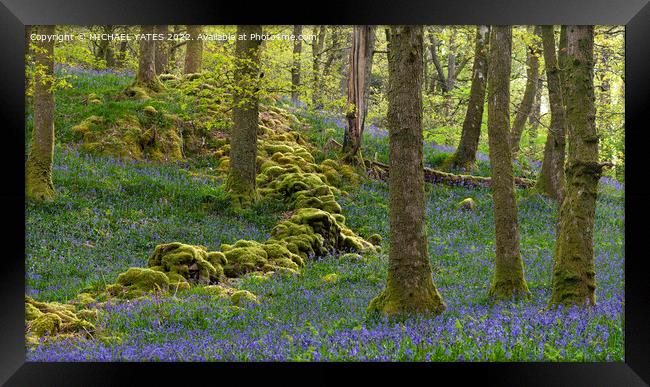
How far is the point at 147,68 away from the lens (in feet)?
54.7

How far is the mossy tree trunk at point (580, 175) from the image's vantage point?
27.4 feet

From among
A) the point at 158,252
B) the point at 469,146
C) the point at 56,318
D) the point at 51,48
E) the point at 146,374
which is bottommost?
the point at 146,374

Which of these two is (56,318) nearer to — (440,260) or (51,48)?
(51,48)

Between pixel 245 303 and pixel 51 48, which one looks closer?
pixel 245 303

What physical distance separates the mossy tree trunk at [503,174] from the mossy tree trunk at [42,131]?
7596 mm

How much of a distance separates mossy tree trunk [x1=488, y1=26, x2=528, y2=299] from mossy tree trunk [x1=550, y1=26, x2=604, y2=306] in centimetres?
137

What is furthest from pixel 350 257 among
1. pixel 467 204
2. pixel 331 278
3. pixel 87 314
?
pixel 87 314

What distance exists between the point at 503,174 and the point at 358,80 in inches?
352

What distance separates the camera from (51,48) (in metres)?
10.9

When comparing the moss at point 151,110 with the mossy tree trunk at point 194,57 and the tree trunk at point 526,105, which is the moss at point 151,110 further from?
the tree trunk at point 526,105

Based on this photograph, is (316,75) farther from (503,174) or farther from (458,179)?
(503,174)
